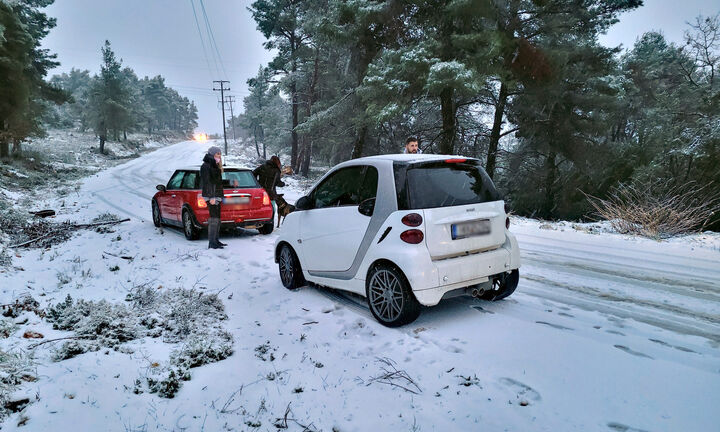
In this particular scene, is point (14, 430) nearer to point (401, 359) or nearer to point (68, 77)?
point (401, 359)

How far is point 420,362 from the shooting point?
3379 millimetres

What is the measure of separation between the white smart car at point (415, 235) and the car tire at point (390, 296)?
1 cm

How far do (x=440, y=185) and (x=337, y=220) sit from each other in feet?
4.41

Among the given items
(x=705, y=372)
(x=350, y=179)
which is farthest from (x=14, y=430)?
(x=705, y=372)

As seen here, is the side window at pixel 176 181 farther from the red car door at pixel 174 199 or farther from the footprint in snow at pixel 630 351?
the footprint in snow at pixel 630 351

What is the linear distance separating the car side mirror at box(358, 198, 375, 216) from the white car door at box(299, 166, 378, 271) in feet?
0.15

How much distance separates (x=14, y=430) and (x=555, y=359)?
391cm

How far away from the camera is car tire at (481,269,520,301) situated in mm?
4602

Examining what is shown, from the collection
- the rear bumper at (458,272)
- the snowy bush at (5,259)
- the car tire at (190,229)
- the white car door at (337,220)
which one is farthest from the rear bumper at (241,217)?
the rear bumper at (458,272)

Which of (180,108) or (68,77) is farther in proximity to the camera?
(180,108)

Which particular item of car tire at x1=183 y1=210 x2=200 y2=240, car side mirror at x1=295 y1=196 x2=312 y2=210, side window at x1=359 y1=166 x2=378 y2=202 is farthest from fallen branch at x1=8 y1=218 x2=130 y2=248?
side window at x1=359 y1=166 x2=378 y2=202

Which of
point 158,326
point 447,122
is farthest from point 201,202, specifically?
point 447,122

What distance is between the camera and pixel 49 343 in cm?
360

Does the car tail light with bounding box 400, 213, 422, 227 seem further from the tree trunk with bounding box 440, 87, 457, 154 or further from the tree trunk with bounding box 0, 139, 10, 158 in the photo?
the tree trunk with bounding box 0, 139, 10, 158
